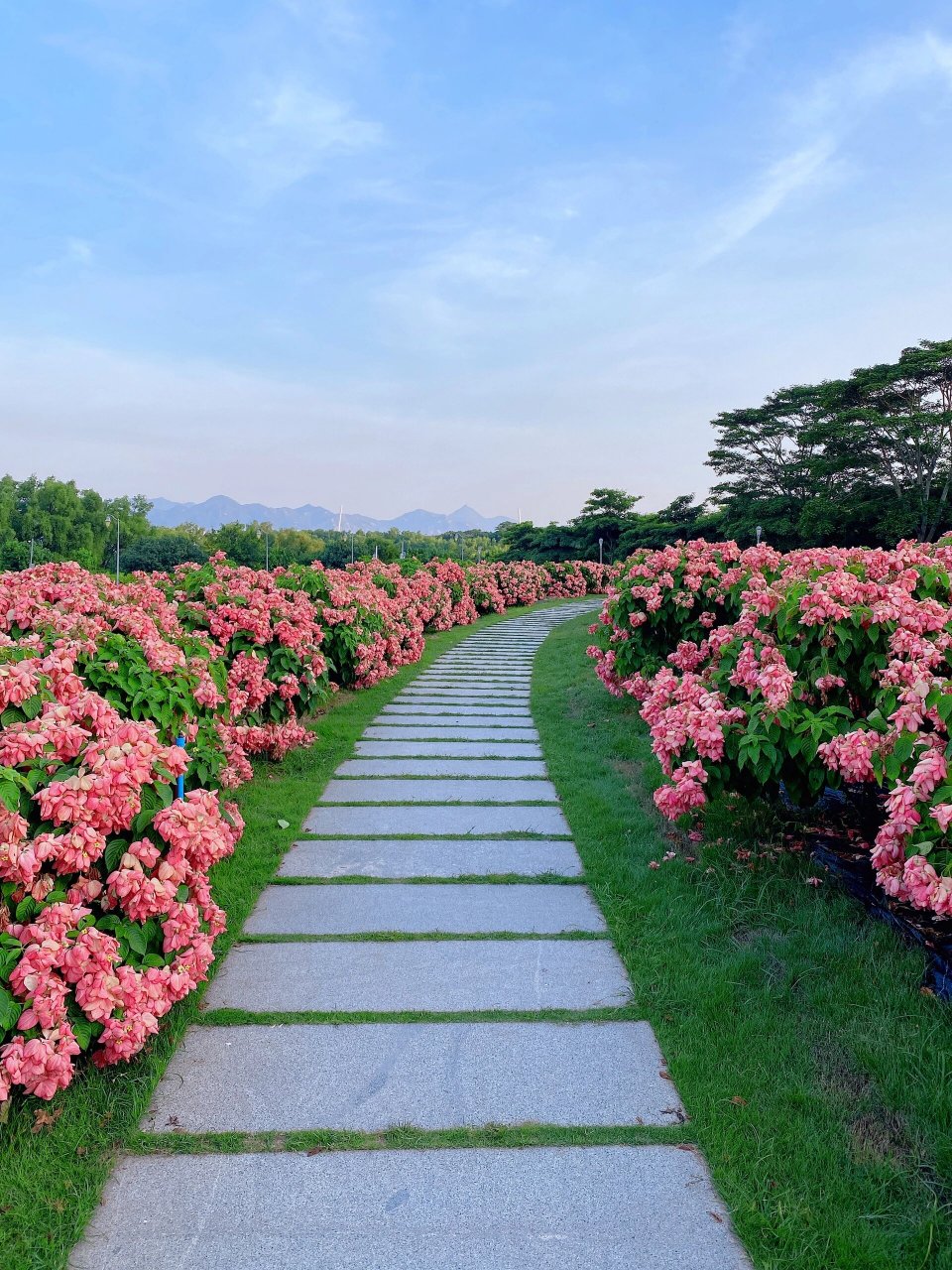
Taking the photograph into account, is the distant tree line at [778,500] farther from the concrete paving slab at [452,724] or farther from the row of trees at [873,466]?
the concrete paving slab at [452,724]

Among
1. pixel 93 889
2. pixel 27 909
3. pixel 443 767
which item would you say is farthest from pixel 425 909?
pixel 443 767

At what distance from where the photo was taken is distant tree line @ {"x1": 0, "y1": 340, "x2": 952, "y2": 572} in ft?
81.1

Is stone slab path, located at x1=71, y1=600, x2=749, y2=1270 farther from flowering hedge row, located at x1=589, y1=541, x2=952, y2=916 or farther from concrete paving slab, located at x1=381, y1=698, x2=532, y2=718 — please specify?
concrete paving slab, located at x1=381, y1=698, x2=532, y2=718

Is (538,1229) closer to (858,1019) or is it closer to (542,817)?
(858,1019)

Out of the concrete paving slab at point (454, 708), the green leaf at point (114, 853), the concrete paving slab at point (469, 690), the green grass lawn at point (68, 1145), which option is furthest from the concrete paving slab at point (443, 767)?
the green leaf at point (114, 853)

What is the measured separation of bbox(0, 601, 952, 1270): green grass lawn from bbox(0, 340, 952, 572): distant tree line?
1388cm

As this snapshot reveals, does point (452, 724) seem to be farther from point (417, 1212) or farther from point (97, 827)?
point (417, 1212)

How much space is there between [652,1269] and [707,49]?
349 inches

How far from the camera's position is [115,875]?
205 cm

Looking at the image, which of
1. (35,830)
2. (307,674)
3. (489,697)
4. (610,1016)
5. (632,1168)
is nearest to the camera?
(632,1168)

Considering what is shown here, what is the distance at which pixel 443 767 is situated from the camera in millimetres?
5359

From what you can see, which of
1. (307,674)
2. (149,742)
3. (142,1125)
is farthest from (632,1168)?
(307,674)

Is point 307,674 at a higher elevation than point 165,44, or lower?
lower

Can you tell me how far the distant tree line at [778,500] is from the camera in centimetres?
2472
